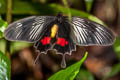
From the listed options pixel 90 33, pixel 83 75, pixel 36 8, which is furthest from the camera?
pixel 83 75

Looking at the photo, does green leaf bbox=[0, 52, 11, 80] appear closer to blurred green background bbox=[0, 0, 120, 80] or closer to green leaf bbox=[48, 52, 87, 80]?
blurred green background bbox=[0, 0, 120, 80]

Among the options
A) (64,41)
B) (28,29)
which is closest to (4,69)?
(28,29)

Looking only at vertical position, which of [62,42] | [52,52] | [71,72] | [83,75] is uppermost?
[71,72]

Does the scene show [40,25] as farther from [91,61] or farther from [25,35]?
[91,61]

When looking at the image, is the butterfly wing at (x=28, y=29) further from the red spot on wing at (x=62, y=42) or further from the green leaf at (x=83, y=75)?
the green leaf at (x=83, y=75)

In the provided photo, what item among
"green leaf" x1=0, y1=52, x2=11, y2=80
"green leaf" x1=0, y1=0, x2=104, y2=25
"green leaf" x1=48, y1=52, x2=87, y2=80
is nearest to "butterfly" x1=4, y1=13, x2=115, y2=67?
"green leaf" x1=0, y1=0, x2=104, y2=25

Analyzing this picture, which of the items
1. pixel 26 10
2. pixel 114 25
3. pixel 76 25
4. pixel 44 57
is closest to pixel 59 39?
pixel 76 25

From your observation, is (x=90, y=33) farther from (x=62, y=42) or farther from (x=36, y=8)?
(x=36, y=8)

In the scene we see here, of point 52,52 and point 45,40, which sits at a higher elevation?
point 45,40
